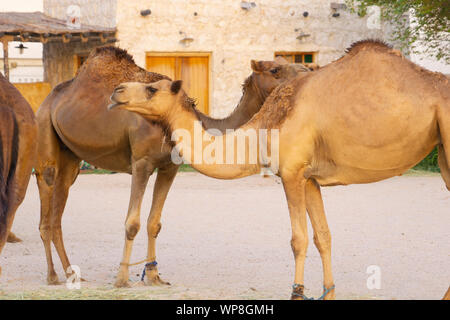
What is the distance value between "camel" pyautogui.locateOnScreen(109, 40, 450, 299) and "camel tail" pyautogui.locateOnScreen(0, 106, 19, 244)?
837mm

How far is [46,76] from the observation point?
24.2m

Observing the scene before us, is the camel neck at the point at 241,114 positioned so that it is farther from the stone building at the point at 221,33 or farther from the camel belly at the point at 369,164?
the stone building at the point at 221,33

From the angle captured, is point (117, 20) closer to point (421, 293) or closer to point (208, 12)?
point (208, 12)

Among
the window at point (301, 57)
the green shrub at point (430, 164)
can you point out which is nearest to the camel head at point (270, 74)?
the green shrub at point (430, 164)

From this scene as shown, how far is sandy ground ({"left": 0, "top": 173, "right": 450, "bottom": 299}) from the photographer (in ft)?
23.7

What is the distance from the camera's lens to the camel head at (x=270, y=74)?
7.32 m

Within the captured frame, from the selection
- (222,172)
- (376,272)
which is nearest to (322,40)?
(376,272)

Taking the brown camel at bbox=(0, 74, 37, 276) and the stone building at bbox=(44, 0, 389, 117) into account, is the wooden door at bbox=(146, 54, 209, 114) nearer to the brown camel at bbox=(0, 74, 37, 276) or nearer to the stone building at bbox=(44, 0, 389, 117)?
the stone building at bbox=(44, 0, 389, 117)

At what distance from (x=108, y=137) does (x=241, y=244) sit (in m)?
3.38

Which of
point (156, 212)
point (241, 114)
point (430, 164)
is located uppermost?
point (241, 114)

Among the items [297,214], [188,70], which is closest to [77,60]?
[188,70]

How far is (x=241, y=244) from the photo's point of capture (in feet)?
33.4

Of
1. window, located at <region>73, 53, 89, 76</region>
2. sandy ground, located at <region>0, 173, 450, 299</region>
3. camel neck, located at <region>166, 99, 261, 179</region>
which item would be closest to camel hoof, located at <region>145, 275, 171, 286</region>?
sandy ground, located at <region>0, 173, 450, 299</region>

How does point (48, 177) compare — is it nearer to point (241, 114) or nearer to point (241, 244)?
point (241, 114)
